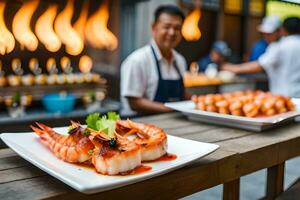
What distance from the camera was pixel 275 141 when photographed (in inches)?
67.4

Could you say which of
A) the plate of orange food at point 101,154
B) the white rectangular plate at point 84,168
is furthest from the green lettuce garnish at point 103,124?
the white rectangular plate at point 84,168

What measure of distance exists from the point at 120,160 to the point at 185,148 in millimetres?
374

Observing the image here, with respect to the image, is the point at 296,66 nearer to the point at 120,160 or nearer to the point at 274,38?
the point at 274,38

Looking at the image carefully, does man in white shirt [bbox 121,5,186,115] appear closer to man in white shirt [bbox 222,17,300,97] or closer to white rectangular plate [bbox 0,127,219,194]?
man in white shirt [bbox 222,17,300,97]

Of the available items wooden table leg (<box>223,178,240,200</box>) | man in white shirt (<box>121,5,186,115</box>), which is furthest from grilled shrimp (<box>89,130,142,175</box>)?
man in white shirt (<box>121,5,186,115</box>)

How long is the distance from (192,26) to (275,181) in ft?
18.6

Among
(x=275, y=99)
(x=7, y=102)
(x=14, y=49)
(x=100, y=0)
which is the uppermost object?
(x=100, y=0)

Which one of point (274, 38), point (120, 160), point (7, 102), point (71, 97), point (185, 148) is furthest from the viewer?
point (274, 38)

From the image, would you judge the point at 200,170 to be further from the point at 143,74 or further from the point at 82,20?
the point at 82,20

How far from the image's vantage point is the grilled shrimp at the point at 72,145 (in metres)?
1.21

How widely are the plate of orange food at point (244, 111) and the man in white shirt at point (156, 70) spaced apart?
0.92 meters

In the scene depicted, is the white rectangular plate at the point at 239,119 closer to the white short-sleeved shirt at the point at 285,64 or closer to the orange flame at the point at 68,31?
the white short-sleeved shirt at the point at 285,64

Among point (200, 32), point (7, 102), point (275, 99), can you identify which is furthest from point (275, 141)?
point (200, 32)

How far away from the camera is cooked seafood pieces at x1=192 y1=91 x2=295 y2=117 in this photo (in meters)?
2.01
